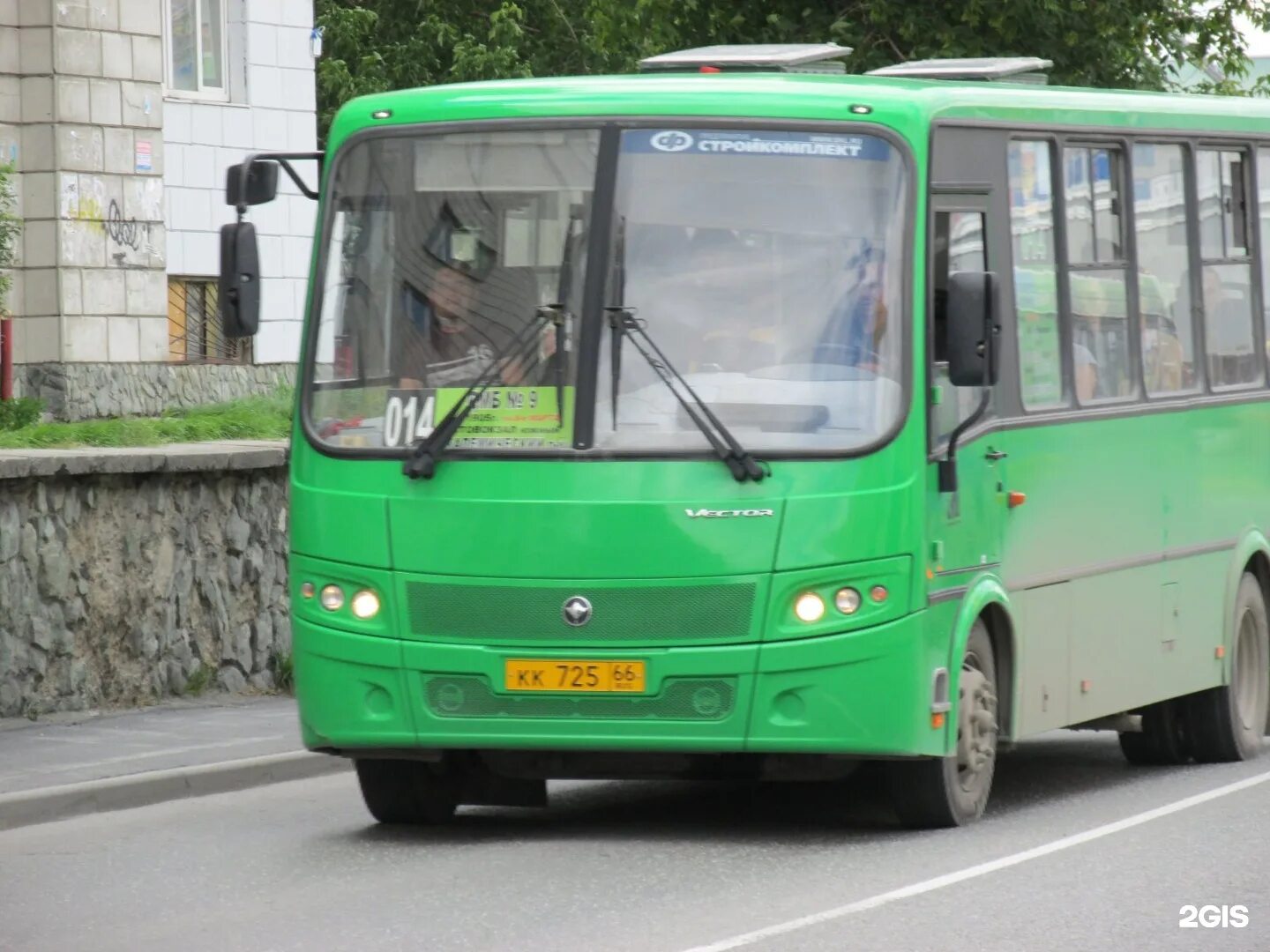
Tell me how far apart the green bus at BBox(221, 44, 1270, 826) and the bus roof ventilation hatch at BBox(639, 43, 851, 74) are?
0.57 m

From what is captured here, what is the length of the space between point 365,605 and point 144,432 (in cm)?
653

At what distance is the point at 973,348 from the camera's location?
1012 cm

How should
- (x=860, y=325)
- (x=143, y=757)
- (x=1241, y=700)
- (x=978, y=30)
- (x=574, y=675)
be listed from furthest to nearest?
(x=978, y=30) → (x=1241, y=700) → (x=143, y=757) → (x=860, y=325) → (x=574, y=675)

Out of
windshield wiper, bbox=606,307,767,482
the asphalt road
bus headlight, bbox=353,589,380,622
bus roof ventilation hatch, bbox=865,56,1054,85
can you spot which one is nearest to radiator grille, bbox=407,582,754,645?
bus headlight, bbox=353,589,380,622

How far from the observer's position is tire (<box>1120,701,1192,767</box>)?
13555 millimetres

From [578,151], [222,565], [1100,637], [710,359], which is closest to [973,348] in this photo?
[710,359]

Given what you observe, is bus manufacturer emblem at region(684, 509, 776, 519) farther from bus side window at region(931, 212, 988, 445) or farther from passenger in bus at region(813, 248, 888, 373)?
bus side window at region(931, 212, 988, 445)

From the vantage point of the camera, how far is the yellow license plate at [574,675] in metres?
9.98

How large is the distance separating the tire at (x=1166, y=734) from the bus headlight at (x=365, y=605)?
183 inches

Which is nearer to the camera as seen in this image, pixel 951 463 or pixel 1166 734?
pixel 951 463

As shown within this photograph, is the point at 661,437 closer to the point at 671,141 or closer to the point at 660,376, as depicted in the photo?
the point at 660,376

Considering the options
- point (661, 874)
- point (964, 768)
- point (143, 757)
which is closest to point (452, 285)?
point (661, 874)

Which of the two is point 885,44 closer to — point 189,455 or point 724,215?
point 189,455

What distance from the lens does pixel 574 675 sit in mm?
10016
